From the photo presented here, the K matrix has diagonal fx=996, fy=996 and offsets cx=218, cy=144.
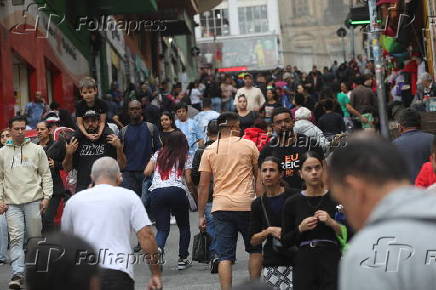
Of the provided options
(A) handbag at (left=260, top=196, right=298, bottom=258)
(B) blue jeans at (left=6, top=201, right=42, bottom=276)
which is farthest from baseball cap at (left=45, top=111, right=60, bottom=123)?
(A) handbag at (left=260, top=196, right=298, bottom=258)

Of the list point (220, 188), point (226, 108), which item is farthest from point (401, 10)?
point (220, 188)

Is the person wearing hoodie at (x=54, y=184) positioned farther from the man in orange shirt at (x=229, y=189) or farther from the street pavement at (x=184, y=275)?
the man in orange shirt at (x=229, y=189)

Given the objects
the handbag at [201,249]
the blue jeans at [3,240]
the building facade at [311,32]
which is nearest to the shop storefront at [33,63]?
the blue jeans at [3,240]

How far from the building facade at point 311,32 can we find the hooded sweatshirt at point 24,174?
238 ft

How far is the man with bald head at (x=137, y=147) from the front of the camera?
1302 centimetres

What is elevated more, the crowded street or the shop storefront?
the shop storefront

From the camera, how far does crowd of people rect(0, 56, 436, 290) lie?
3266 millimetres

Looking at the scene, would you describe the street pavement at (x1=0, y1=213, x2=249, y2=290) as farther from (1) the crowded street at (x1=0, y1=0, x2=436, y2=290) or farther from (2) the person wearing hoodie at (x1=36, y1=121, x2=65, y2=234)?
(2) the person wearing hoodie at (x1=36, y1=121, x2=65, y2=234)

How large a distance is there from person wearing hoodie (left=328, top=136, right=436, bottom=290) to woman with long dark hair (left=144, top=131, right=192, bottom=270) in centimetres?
801

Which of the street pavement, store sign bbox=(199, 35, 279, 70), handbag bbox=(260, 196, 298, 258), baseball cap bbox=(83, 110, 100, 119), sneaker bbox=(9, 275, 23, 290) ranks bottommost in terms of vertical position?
the street pavement

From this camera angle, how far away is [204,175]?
32.1 ft

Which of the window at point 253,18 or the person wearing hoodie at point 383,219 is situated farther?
the window at point 253,18

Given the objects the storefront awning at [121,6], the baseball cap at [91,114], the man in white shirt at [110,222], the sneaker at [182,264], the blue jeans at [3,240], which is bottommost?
the sneaker at [182,264]

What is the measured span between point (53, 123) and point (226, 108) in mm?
13920
